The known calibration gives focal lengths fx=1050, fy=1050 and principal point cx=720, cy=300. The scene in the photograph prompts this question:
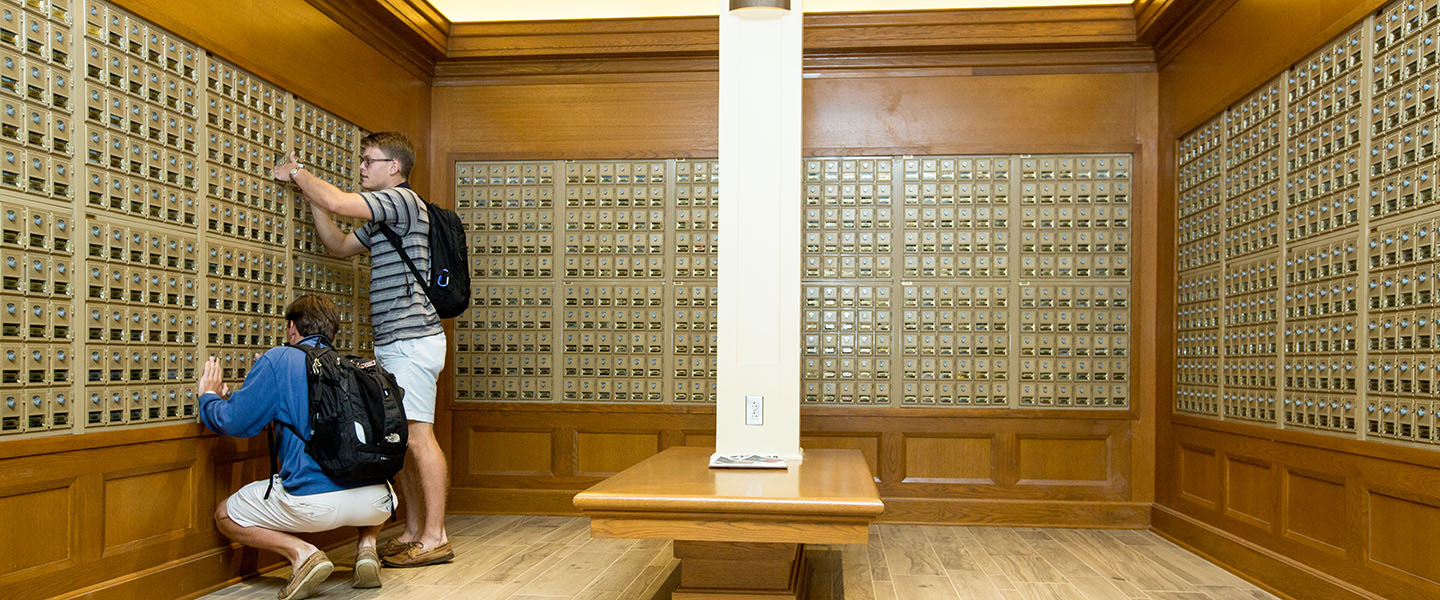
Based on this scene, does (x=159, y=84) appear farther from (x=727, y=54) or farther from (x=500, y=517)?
(x=500, y=517)

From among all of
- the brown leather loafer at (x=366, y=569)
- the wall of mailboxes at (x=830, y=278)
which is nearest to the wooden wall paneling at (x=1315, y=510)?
the wall of mailboxes at (x=830, y=278)

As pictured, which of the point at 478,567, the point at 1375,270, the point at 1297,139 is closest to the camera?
the point at 1375,270

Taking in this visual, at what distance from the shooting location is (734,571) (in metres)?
3.27

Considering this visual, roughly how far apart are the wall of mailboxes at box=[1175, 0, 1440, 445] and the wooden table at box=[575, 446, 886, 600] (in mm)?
1809

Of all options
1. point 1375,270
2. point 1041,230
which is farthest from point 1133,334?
point 1375,270

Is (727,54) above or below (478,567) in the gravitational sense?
above

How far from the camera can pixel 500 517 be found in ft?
19.6

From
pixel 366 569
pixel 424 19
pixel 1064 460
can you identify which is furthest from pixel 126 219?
pixel 1064 460

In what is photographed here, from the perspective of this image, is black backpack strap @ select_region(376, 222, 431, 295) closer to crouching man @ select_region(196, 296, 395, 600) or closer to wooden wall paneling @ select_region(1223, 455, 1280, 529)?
crouching man @ select_region(196, 296, 395, 600)

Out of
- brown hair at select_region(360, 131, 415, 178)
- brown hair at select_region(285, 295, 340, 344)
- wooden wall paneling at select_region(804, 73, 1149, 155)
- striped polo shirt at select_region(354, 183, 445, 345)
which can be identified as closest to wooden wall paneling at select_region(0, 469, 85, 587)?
brown hair at select_region(285, 295, 340, 344)

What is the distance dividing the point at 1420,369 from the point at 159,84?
4.37 meters

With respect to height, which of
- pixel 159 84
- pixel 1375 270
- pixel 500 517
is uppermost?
pixel 159 84

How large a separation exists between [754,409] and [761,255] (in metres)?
0.56

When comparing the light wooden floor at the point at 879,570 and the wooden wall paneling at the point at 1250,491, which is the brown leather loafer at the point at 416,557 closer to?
the light wooden floor at the point at 879,570
